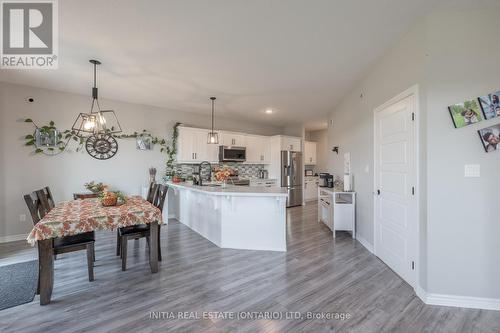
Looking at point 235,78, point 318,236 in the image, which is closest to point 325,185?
point 318,236

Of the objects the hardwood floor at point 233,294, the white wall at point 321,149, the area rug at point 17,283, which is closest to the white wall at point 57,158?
the hardwood floor at point 233,294

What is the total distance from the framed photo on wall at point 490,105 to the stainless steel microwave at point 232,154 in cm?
469

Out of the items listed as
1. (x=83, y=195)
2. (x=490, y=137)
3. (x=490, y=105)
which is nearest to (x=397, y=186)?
(x=490, y=137)

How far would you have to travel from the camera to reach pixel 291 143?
6969mm

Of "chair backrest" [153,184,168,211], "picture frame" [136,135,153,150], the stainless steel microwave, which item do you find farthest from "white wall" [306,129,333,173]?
"chair backrest" [153,184,168,211]

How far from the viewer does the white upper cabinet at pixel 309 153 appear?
8.08 m

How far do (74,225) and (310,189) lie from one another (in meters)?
6.87

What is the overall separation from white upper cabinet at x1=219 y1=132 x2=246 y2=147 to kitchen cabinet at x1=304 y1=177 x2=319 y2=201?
2834 millimetres

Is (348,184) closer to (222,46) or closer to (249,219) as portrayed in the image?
(249,219)

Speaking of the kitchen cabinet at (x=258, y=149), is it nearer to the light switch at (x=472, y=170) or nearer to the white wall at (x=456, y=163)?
the white wall at (x=456, y=163)

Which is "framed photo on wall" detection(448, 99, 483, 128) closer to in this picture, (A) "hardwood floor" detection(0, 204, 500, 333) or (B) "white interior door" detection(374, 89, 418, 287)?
(B) "white interior door" detection(374, 89, 418, 287)

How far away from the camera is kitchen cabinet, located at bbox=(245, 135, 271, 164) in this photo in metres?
6.54

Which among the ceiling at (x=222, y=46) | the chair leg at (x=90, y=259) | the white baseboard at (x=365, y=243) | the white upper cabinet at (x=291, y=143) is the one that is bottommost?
the white baseboard at (x=365, y=243)

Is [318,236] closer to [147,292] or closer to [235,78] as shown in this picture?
[147,292]
